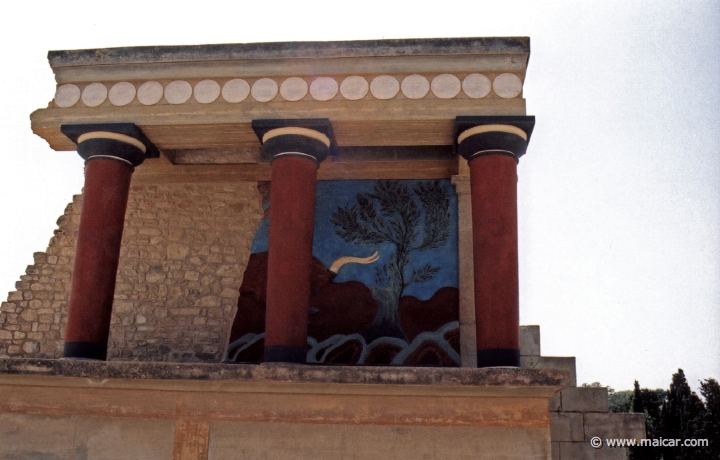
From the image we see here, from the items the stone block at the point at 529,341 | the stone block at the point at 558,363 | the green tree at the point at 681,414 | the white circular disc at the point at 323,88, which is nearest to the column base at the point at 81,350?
the white circular disc at the point at 323,88

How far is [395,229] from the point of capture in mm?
9867

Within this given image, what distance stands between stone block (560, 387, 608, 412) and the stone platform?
1.96 metres

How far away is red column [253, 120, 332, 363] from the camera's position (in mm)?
7754

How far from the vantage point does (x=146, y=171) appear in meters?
10.4

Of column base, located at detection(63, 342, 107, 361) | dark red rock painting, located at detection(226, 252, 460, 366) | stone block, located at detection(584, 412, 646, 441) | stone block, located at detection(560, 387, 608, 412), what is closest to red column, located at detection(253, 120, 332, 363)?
dark red rock painting, located at detection(226, 252, 460, 366)

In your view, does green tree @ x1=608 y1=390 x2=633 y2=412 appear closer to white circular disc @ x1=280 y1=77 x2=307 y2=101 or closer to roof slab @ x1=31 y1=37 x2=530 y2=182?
roof slab @ x1=31 y1=37 x2=530 y2=182

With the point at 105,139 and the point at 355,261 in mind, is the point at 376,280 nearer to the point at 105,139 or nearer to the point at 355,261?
the point at 355,261

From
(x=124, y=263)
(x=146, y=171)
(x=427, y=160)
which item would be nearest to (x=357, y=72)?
(x=427, y=160)

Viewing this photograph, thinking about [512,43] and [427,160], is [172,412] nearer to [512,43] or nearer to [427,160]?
[427,160]

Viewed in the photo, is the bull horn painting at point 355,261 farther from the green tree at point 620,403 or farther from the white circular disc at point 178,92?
the green tree at point 620,403

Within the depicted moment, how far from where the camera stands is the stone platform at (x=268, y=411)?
21.5ft

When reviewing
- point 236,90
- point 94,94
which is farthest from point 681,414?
point 94,94

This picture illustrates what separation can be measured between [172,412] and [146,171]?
15.2 feet

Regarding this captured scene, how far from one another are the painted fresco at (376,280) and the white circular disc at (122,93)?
2414 millimetres
